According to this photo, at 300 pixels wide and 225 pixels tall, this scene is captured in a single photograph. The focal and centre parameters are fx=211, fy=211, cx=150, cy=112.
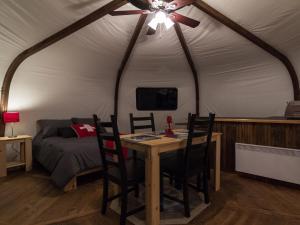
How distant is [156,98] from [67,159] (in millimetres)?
2982

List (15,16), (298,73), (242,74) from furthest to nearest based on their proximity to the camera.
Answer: (242,74)
(298,73)
(15,16)

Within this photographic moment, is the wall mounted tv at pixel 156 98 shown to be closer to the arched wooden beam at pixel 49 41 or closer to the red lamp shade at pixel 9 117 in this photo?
the arched wooden beam at pixel 49 41

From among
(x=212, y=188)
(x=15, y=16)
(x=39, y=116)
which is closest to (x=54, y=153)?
(x=39, y=116)

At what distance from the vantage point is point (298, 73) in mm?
3762

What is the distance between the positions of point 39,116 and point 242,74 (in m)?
4.24

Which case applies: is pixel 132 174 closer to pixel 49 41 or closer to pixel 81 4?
pixel 81 4

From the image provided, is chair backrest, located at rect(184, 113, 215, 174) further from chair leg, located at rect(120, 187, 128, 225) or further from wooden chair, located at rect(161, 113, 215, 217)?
chair leg, located at rect(120, 187, 128, 225)

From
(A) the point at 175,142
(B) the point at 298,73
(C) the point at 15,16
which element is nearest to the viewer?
(A) the point at 175,142

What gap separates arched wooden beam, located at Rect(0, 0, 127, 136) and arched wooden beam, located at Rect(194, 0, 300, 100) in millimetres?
1155

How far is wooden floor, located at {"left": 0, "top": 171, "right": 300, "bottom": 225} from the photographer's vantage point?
201cm

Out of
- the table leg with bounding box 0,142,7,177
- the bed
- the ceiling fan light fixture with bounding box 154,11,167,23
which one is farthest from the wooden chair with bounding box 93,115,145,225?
the table leg with bounding box 0,142,7,177

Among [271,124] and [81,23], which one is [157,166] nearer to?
[271,124]

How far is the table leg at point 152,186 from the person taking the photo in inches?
72.6

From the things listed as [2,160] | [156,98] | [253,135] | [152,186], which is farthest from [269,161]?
[2,160]
